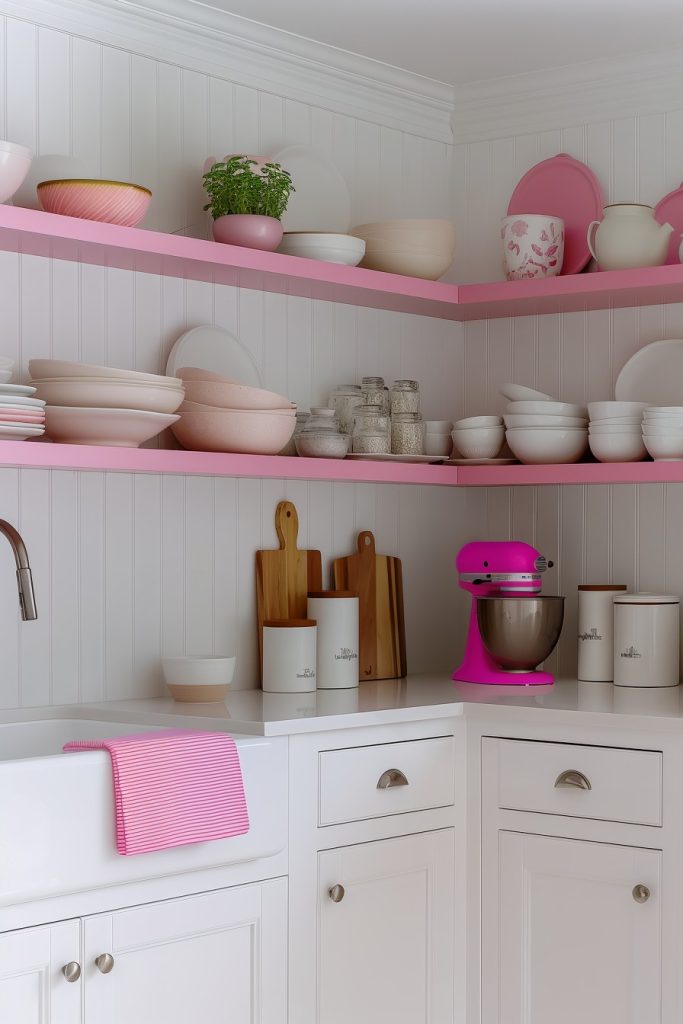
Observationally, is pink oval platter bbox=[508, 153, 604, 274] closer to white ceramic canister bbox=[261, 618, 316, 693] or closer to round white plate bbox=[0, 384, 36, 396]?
white ceramic canister bbox=[261, 618, 316, 693]

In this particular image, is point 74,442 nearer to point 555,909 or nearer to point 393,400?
point 393,400

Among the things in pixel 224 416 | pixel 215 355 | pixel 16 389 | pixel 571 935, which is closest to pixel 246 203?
pixel 215 355

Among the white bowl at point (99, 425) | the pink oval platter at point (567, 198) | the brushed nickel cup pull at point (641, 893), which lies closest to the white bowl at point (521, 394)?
the pink oval platter at point (567, 198)

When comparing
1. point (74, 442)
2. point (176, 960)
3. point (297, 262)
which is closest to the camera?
point (176, 960)

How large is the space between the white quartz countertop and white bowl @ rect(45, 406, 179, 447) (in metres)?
0.54

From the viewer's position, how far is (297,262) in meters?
2.97

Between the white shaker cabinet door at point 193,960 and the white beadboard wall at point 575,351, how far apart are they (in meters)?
1.29

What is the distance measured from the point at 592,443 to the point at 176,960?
1.49 m

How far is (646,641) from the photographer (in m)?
3.12

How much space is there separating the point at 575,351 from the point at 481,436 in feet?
1.33

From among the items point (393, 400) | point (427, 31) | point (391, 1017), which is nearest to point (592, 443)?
point (393, 400)

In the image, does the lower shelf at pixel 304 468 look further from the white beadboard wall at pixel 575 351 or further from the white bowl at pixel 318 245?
the white bowl at pixel 318 245

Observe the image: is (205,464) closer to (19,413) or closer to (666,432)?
(19,413)

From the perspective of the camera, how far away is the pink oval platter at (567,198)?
136 inches
